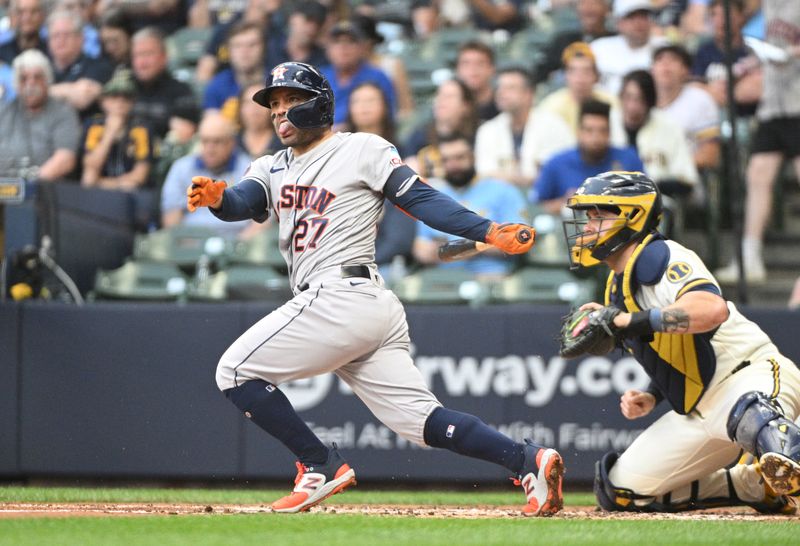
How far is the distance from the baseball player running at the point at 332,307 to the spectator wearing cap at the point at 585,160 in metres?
3.68

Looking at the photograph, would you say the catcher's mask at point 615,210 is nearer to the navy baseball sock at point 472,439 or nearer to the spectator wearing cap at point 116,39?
the navy baseball sock at point 472,439

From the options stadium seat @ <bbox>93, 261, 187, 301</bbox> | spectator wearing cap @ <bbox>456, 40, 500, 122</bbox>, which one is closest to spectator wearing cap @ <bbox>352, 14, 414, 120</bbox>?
spectator wearing cap @ <bbox>456, 40, 500, 122</bbox>

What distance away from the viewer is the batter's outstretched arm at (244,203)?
221 inches

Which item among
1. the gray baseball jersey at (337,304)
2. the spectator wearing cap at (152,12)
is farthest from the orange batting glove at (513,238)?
the spectator wearing cap at (152,12)

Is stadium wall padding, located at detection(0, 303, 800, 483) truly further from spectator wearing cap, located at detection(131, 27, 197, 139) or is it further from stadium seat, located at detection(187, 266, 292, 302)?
spectator wearing cap, located at detection(131, 27, 197, 139)

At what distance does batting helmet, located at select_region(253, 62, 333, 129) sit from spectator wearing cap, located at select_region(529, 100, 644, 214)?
3672 mm

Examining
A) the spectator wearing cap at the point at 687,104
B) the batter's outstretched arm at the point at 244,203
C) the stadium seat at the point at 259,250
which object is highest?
the spectator wearing cap at the point at 687,104

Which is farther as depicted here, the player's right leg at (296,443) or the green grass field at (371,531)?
the player's right leg at (296,443)

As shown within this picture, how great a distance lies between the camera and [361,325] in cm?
546

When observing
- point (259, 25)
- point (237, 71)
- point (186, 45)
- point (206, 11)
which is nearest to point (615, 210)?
point (237, 71)

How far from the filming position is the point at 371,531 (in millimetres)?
4840

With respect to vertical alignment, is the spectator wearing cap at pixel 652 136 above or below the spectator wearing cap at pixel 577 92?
below

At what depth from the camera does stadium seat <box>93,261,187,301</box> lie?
9.39 m

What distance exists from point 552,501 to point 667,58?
17.0 feet
